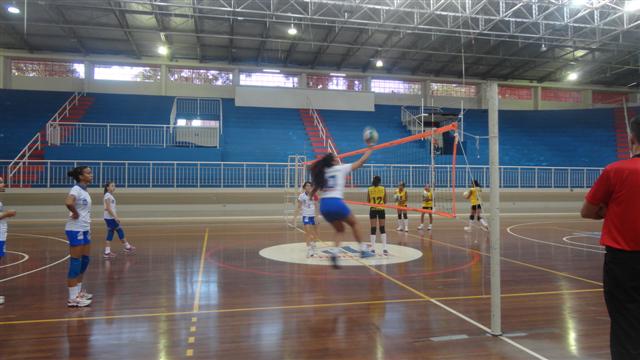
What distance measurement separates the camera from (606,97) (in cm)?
2959

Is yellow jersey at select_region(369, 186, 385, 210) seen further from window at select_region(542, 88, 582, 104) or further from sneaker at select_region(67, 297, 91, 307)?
window at select_region(542, 88, 582, 104)

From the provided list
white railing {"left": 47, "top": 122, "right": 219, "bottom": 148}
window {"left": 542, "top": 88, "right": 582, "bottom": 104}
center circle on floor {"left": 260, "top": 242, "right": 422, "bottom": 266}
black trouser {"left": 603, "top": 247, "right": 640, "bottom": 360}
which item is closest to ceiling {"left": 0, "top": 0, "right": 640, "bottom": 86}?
window {"left": 542, "top": 88, "right": 582, "bottom": 104}

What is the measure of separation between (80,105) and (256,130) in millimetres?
9460

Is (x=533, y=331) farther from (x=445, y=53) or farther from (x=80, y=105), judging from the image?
(x=80, y=105)

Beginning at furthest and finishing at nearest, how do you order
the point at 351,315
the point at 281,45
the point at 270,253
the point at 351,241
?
the point at 281,45, the point at 351,241, the point at 270,253, the point at 351,315

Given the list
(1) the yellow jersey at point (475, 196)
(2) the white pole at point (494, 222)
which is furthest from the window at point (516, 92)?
(2) the white pole at point (494, 222)

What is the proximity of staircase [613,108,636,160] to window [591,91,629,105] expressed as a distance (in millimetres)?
2643

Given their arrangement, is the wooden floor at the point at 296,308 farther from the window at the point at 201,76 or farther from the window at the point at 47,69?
the window at the point at 47,69

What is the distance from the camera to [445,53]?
73.4 ft

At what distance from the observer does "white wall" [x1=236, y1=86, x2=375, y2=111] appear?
24.7 m

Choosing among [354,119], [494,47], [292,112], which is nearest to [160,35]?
[292,112]

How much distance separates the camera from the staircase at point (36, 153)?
1627 centimetres

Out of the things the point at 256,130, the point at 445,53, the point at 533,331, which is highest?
the point at 445,53

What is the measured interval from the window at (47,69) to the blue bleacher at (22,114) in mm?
1298
